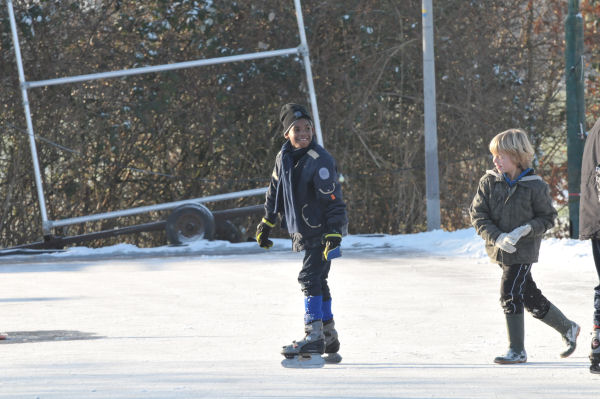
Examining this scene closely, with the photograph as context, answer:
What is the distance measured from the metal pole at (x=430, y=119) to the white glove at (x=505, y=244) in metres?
8.95

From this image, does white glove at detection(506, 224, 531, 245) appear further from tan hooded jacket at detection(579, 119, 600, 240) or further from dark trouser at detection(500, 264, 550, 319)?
tan hooded jacket at detection(579, 119, 600, 240)

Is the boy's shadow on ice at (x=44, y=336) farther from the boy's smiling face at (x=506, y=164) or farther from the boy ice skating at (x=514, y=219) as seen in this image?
the boy's smiling face at (x=506, y=164)

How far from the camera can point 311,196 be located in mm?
6438

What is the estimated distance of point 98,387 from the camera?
5.54 m

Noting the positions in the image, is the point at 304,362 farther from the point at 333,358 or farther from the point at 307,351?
the point at 333,358

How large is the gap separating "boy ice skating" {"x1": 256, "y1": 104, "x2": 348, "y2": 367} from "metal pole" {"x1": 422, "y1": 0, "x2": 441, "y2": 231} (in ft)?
28.4

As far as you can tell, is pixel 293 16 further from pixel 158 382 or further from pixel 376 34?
pixel 158 382

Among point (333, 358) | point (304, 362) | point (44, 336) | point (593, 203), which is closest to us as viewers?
point (593, 203)

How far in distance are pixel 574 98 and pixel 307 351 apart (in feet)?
29.5

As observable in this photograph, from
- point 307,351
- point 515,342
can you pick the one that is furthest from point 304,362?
point 515,342

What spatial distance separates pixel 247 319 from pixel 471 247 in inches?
212

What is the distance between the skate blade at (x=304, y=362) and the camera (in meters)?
6.19

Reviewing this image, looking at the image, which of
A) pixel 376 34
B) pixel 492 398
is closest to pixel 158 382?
pixel 492 398

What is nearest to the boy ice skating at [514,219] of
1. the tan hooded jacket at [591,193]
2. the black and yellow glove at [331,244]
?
the tan hooded jacket at [591,193]
